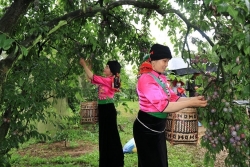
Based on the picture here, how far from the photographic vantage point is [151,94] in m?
2.82

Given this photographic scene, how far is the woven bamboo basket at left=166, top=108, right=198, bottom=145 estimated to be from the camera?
9.29ft

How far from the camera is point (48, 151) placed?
7.04 metres

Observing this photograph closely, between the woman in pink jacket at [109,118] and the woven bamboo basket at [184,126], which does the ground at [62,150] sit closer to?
the woman in pink jacket at [109,118]

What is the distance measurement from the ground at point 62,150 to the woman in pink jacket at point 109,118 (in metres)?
1.68

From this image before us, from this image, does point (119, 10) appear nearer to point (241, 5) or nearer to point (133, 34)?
point (133, 34)

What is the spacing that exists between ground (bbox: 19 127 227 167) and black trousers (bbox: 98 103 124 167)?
166 cm

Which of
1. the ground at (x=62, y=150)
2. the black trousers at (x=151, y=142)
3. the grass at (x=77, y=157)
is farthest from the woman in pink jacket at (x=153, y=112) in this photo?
the ground at (x=62, y=150)

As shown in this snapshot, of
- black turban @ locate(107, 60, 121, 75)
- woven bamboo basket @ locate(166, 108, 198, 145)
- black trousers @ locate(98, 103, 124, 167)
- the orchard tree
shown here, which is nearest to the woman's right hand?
the orchard tree

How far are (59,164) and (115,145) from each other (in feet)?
4.58

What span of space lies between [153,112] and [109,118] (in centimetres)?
198

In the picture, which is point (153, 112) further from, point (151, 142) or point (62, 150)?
point (62, 150)

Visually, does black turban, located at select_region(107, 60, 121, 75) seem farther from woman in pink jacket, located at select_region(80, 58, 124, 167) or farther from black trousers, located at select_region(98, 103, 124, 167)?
black trousers, located at select_region(98, 103, 124, 167)

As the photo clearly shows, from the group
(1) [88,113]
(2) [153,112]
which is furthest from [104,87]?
(2) [153,112]

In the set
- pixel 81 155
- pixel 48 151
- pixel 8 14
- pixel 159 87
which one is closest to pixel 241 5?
pixel 159 87
